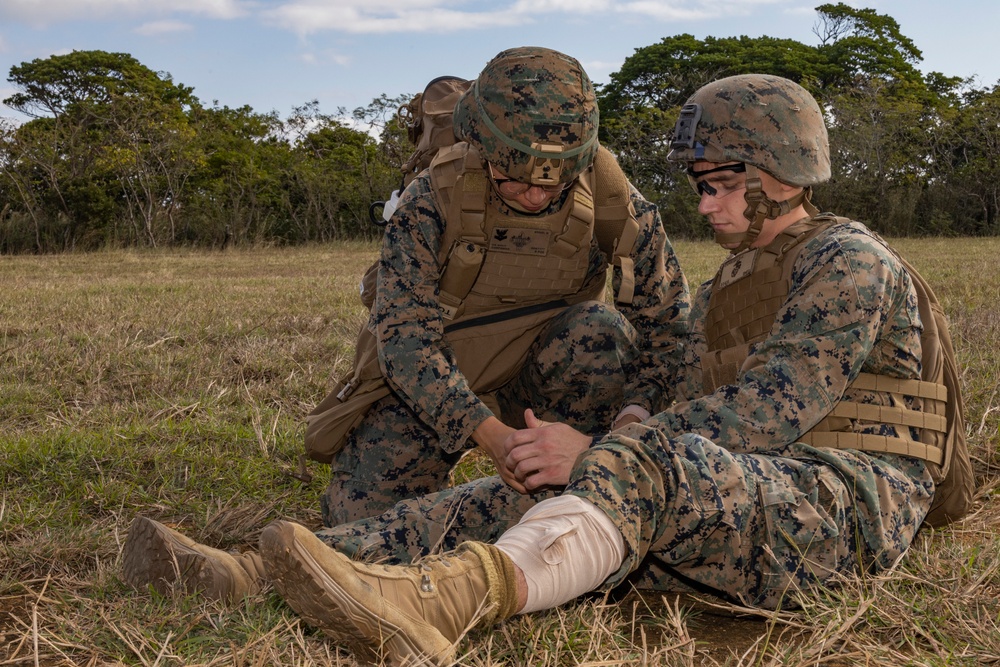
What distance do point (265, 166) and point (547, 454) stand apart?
24483 mm

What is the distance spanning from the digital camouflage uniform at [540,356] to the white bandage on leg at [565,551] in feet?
4.03

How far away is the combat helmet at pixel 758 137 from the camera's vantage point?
3.04m

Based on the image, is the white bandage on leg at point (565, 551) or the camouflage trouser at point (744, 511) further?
the camouflage trouser at point (744, 511)

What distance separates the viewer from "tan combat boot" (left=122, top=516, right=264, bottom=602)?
2699mm

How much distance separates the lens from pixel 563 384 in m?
3.91

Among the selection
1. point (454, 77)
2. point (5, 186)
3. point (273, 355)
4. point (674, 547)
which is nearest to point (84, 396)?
point (273, 355)

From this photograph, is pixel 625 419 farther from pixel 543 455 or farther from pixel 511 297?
pixel 543 455

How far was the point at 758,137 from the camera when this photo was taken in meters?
3.04

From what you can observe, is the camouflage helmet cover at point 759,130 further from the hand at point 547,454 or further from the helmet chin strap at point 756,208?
the hand at point 547,454

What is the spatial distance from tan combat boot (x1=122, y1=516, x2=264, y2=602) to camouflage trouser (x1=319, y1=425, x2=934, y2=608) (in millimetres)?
286

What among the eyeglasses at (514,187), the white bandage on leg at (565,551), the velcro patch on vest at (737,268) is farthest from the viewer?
the eyeglasses at (514,187)

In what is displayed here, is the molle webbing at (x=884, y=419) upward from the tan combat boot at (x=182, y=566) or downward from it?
upward

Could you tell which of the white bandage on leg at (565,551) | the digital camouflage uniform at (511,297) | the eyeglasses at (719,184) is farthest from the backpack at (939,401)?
the digital camouflage uniform at (511,297)

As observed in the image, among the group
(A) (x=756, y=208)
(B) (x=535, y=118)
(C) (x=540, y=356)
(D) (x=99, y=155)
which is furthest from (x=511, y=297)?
(D) (x=99, y=155)
